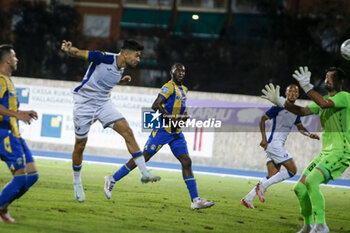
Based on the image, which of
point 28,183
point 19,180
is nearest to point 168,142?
point 28,183

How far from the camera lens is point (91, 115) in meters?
8.98

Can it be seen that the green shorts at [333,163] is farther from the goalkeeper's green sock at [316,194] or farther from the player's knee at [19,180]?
the player's knee at [19,180]

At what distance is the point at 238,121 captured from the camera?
18.7m

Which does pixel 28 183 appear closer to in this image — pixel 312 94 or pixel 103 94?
pixel 103 94

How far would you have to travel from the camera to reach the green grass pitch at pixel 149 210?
7.59m

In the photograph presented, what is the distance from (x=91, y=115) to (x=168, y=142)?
1443mm

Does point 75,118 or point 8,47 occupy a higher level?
point 8,47

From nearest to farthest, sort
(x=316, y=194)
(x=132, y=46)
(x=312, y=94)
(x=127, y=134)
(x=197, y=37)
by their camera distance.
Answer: (x=312, y=94), (x=316, y=194), (x=127, y=134), (x=132, y=46), (x=197, y=37)

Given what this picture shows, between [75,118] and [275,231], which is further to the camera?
[75,118]

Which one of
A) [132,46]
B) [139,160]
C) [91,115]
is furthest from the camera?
[91,115]

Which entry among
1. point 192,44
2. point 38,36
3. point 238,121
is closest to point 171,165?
point 238,121

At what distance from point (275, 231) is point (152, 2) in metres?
19.7

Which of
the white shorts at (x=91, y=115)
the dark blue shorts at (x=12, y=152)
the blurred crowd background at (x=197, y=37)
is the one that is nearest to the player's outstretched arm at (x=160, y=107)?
the white shorts at (x=91, y=115)

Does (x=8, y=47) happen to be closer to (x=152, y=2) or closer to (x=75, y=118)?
(x=75, y=118)
